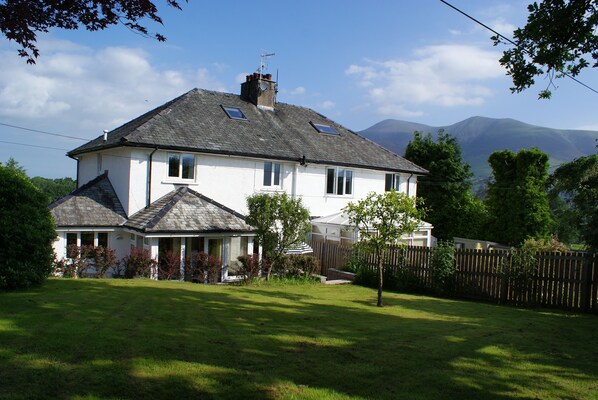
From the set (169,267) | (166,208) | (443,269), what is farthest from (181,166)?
(443,269)

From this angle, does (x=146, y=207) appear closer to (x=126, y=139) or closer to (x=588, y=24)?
(x=126, y=139)

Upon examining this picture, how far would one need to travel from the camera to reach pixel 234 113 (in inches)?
1105

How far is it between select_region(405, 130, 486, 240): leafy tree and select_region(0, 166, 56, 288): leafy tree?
31.9 meters

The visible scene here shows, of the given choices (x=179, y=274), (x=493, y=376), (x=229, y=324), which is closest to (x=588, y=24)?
(x=493, y=376)

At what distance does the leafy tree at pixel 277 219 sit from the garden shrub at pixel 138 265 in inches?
171

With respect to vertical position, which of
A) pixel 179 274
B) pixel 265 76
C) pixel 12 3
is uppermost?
pixel 265 76

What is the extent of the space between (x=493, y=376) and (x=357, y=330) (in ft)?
10.4

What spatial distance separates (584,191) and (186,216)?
1481 cm

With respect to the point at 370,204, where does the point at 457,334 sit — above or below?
below

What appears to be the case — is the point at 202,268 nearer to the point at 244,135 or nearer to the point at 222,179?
the point at 222,179

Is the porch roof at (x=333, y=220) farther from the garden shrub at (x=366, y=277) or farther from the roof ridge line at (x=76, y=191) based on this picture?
the roof ridge line at (x=76, y=191)

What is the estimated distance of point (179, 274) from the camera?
1983 cm

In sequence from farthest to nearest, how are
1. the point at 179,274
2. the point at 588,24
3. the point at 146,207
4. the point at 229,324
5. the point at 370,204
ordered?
the point at 146,207
the point at 179,274
the point at 370,204
the point at 588,24
the point at 229,324

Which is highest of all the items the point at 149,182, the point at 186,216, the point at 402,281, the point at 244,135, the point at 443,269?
the point at 244,135
